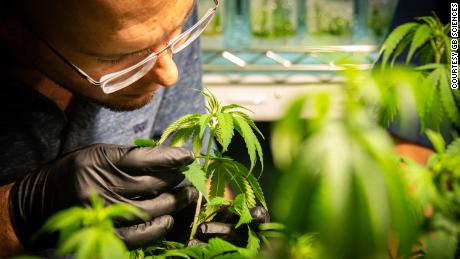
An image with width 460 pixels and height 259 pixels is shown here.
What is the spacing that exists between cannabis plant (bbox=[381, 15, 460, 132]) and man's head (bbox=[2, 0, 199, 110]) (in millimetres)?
393

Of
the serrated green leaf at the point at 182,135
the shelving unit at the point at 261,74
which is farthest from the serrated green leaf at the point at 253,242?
the shelving unit at the point at 261,74

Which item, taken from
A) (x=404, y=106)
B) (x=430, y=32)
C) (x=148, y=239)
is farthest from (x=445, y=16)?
(x=404, y=106)

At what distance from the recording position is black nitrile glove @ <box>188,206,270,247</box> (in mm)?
736

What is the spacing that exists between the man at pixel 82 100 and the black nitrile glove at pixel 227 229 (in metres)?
0.06

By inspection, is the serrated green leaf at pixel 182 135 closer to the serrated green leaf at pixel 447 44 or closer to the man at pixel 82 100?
the man at pixel 82 100

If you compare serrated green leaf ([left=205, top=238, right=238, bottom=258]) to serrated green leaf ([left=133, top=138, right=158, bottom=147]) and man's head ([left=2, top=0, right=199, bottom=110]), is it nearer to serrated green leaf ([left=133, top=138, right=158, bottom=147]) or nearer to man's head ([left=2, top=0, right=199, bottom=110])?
serrated green leaf ([left=133, top=138, right=158, bottom=147])

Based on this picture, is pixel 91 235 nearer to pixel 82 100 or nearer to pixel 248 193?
pixel 248 193

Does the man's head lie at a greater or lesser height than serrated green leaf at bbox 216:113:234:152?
greater

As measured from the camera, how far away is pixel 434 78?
0.50 m

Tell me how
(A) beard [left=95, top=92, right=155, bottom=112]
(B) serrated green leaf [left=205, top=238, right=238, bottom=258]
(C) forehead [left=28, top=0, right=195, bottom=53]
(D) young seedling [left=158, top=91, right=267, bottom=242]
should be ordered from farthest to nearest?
1. (A) beard [left=95, top=92, right=155, bottom=112]
2. (C) forehead [left=28, top=0, right=195, bottom=53]
3. (D) young seedling [left=158, top=91, right=267, bottom=242]
4. (B) serrated green leaf [left=205, top=238, right=238, bottom=258]

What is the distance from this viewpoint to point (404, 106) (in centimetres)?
29

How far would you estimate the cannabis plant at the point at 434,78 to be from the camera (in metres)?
0.39

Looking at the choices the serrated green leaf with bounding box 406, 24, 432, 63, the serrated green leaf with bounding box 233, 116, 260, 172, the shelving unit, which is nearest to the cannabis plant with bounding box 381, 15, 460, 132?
the serrated green leaf with bounding box 406, 24, 432, 63

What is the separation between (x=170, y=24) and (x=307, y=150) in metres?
0.67
